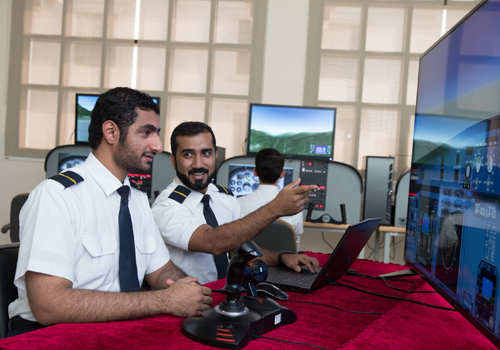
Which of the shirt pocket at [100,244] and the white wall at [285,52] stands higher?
the white wall at [285,52]

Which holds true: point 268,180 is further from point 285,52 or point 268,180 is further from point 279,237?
point 285,52

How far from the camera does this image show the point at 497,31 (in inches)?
25.1

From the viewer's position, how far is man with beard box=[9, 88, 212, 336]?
0.86 m

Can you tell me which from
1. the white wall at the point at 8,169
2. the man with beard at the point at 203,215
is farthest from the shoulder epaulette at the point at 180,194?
the white wall at the point at 8,169

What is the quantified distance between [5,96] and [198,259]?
3876 mm

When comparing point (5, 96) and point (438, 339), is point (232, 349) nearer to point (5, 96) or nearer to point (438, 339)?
point (438, 339)

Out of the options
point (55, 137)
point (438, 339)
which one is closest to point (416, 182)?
point (438, 339)

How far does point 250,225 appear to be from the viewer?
47.9 inches

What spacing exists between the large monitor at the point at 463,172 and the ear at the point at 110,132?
33.4 inches

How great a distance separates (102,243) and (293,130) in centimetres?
260

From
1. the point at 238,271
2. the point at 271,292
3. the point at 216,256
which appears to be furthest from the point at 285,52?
the point at 238,271

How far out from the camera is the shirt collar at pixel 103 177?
3.64 feet

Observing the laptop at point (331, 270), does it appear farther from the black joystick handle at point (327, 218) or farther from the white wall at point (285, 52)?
the white wall at point (285, 52)

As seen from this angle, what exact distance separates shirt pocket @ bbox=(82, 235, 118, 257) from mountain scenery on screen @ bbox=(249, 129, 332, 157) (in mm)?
2479
